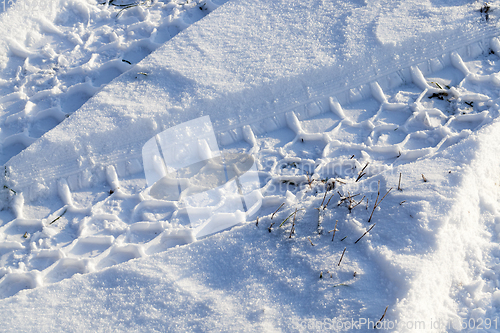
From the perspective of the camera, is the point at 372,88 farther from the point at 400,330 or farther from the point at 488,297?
the point at 400,330

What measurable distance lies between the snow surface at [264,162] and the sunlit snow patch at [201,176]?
0.19 feet

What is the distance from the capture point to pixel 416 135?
2727mm

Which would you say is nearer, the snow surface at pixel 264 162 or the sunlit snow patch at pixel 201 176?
the snow surface at pixel 264 162

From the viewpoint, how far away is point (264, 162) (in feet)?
8.73

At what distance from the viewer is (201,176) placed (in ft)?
8.53

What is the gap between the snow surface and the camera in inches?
76.0

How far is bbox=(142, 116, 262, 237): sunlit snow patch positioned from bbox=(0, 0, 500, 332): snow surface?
6cm

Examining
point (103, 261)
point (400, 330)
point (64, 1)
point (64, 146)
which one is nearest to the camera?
point (400, 330)

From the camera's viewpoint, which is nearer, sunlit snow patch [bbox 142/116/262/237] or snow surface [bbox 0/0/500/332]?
snow surface [bbox 0/0/500/332]

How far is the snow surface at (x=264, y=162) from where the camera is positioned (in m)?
1.93

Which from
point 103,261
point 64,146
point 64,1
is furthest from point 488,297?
point 64,1

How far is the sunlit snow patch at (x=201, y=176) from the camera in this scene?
7.90 feet

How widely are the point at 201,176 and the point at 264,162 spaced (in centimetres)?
41

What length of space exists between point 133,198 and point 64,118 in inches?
33.6
